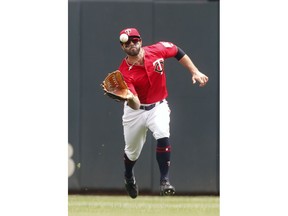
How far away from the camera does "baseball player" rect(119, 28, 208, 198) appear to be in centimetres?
712

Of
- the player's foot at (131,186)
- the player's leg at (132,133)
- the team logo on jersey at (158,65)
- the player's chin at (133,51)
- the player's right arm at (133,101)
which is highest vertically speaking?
the player's chin at (133,51)

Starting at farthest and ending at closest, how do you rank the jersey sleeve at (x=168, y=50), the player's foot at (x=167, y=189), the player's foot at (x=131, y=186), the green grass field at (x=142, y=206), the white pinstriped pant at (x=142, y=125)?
the green grass field at (x=142, y=206)
the player's foot at (x=131, y=186)
the jersey sleeve at (x=168, y=50)
the white pinstriped pant at (x=142, y=125)
the player's foot at (x=167, y=189)

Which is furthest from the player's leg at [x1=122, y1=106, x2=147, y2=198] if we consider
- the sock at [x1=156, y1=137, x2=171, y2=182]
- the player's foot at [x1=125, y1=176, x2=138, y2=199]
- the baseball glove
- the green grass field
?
the green grass field

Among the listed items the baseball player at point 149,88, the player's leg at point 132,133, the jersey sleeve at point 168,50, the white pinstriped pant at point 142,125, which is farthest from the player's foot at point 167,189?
the jersey sleeve at point 168,50

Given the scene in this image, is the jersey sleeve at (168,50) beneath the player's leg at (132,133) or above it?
above

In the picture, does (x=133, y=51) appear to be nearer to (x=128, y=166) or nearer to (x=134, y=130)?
(x=134, y=130)

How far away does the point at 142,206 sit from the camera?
827 cm

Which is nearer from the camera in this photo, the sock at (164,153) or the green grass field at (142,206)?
→ the sock at (164,153)

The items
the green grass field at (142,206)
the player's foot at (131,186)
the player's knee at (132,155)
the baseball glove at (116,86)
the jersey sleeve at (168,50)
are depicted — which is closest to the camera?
the baseball glove at (116,86)

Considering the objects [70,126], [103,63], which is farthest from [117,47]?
[70,126]

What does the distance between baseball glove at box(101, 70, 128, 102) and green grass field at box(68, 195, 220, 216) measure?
1.19 meters

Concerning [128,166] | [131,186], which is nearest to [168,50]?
[128,166]

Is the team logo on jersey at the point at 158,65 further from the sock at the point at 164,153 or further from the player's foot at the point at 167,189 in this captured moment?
the player's foot at the point at 167,189

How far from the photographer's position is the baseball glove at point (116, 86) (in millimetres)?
6977
